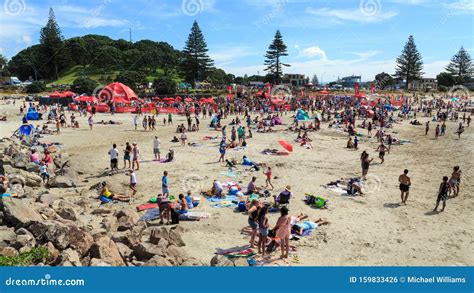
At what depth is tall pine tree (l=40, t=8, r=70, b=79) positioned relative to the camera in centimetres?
7731

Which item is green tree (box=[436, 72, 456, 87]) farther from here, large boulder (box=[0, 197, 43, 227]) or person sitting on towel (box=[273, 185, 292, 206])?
large boulder (box=[0, 197, 43, 227])

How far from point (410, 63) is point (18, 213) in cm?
8271

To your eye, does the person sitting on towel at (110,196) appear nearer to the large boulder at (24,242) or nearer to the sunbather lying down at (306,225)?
the large boulder at (24,242)

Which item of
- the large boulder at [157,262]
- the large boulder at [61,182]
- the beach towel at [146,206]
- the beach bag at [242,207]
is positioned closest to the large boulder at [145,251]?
the large boulder at [157,262]

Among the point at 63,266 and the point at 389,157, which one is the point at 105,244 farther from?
the point at 389,157

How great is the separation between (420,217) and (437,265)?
115 inches

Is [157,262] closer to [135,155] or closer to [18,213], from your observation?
[18,213]

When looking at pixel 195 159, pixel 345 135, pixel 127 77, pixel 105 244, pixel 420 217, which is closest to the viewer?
pixel 105 244

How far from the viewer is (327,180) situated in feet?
46.3

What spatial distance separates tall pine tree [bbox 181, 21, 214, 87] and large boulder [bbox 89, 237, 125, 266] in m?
58.8

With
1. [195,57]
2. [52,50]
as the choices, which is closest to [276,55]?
[195,57]

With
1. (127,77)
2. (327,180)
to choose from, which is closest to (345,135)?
(327,180)

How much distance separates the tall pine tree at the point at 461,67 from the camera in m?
84.8

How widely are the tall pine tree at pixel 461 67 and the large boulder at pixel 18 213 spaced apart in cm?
9531
